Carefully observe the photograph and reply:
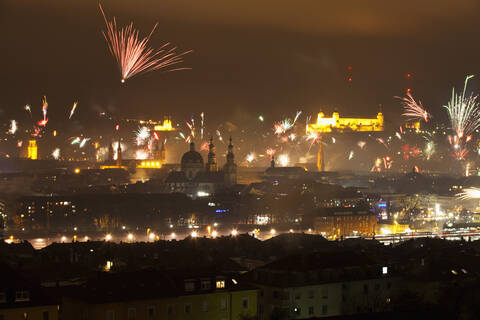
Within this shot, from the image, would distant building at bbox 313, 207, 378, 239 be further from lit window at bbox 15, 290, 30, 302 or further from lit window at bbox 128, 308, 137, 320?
lit window at bbox 15, 290, 30, 302

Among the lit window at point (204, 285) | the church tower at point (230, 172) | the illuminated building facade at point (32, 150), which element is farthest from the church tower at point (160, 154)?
the lit window at point (204, 285)

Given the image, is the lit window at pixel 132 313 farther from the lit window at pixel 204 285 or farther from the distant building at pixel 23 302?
the lit window at pixel 204 285

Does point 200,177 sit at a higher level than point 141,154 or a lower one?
lower

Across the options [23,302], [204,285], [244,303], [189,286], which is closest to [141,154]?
[244,303]

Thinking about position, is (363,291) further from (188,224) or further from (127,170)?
(127,170)

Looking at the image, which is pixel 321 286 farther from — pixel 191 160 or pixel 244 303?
pixel 191 160

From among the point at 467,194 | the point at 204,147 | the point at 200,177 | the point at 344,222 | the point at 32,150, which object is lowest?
the point at 344,222

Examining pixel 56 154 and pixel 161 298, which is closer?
pixel 161 298

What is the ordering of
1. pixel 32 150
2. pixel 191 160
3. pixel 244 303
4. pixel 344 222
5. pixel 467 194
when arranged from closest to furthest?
pixel 244 303 < pixel 344 222 < pixel 467 194 < pixel 191 160 < pixel 32 150

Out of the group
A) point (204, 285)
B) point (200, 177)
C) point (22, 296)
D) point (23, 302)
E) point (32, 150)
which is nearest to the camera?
point (23, 302)
